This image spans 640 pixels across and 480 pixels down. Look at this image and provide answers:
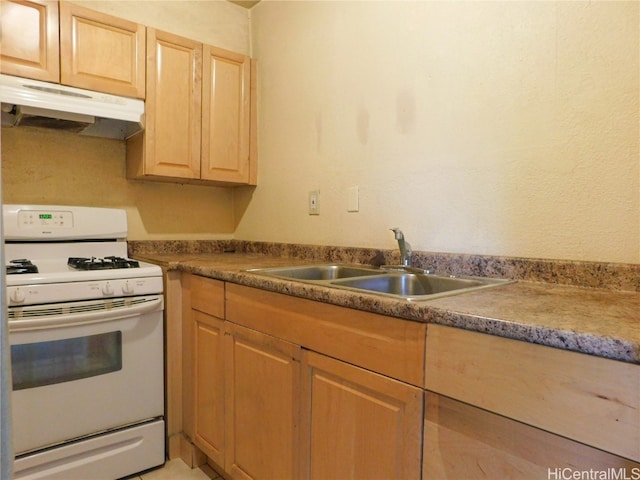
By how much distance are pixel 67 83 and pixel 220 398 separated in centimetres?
149

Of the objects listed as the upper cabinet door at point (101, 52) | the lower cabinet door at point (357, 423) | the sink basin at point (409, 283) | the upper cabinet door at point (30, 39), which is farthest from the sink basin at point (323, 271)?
the upper cabinet door at point (30, 39)

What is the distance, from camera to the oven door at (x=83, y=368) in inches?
55.9

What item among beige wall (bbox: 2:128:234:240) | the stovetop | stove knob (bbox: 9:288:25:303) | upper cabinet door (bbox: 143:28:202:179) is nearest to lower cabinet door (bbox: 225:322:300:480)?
the stovetop

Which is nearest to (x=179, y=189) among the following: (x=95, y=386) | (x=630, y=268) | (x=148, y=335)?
(x=148, y=335)

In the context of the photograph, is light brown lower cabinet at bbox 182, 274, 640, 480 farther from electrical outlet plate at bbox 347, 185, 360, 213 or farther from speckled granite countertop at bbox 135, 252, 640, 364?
electrical outlet plate at bbox 347, 185, 360, 213

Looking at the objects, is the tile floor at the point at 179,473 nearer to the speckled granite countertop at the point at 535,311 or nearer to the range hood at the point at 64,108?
the speckled granite countertop at the point at 535,311

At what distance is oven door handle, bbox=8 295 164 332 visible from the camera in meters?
1.39

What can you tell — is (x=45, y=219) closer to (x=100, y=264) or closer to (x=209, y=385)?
(x=100, y=264)

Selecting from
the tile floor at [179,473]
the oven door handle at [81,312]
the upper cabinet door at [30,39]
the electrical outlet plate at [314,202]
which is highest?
the upper cabinet door at [30,39]

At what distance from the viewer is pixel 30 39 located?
1674mm

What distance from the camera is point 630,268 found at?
109 cm

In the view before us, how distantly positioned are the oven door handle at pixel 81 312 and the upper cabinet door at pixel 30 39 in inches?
38.6

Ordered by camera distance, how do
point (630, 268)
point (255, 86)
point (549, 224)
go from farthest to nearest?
point (255, 86) < point (549, 224) < point (630, 268)

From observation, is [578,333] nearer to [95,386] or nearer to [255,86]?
[95,386]
